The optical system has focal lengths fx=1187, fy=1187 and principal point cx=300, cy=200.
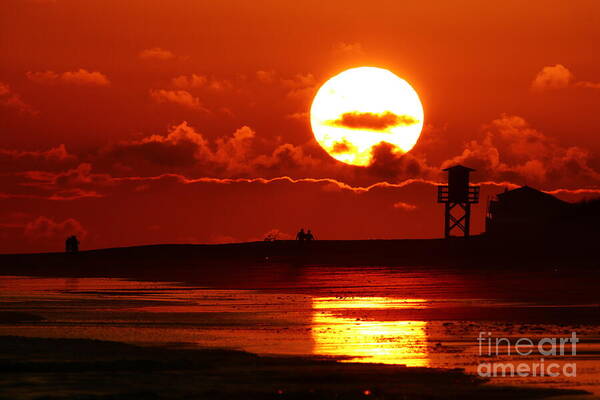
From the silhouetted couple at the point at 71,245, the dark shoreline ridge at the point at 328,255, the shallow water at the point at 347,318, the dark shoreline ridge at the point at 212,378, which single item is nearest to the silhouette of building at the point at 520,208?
the dark shoreline ridge at the point at 328,255

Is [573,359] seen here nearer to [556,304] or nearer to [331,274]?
[556,304]

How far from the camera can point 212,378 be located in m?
18.9

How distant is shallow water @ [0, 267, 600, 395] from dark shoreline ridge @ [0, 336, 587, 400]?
961 millimetres

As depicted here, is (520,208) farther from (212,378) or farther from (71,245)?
(212,378)

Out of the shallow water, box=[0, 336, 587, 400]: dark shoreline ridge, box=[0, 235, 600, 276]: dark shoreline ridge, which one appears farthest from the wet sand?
box=[0, 235, 600, 276]: dark shoreline ridge

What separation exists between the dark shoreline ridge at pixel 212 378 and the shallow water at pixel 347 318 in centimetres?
96

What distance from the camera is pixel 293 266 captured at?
236ft

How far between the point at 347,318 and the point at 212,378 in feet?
38.3

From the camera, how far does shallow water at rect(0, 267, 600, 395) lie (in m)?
22.2

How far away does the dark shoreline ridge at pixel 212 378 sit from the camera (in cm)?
1728

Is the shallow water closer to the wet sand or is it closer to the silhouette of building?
the wet sand

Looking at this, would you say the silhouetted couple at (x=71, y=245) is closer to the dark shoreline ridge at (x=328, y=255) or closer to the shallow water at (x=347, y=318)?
the dark shoreline ridge at (x=328, y=255)

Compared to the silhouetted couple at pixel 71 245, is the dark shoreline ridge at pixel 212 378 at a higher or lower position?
lower

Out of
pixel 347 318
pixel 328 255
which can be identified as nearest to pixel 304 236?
pixel 328 255
